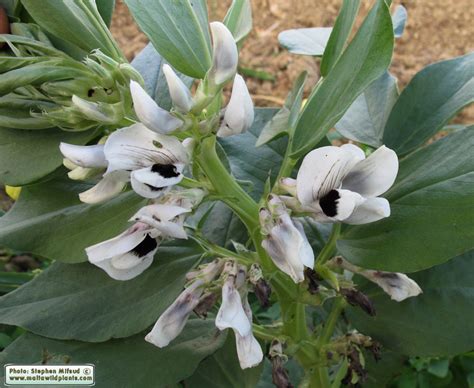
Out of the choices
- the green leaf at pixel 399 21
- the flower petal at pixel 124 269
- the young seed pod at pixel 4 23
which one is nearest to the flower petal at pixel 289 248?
the flower petal at pixel 124 269

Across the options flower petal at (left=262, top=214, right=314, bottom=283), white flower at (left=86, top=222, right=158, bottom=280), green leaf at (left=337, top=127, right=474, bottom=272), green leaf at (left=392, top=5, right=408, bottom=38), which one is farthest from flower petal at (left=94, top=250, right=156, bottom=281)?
green leaf at (left=392, top=5, right=408, bottom=38)

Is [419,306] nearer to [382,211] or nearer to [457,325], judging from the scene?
[457,325]

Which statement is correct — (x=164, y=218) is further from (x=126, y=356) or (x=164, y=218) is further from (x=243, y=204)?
(x=126, y=356)

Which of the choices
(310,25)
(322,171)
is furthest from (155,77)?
(310,25)

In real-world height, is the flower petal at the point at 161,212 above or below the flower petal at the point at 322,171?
below

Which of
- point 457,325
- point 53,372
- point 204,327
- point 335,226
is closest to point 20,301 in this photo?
point 53,372

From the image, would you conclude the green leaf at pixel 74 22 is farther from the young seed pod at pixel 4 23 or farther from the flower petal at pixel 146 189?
the flower petal at pixel 146 189

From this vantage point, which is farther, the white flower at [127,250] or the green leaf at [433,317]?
the green leaf at [433,317]

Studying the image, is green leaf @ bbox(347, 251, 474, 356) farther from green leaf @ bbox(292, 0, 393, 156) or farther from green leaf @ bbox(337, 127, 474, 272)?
green leaf @ bbox(292, 0, 393, 156)

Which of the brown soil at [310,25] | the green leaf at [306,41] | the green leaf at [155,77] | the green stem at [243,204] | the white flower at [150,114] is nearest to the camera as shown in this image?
the white flower at [150,114]
